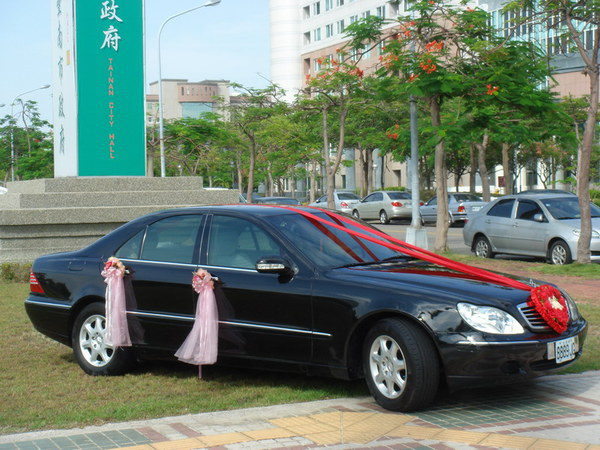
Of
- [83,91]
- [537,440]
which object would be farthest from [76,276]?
[83,91]

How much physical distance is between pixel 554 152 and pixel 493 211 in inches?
1353

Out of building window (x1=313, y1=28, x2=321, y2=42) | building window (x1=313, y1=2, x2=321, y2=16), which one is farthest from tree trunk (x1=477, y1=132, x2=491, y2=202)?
building window (x1=313, y1=2, x2=321, y2=16)

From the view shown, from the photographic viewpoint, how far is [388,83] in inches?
786

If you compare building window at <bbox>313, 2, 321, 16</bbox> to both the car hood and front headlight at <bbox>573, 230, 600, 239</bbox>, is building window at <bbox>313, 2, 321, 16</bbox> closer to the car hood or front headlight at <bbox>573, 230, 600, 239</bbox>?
front headlight at <bbox>573, 230, 600, 239</bbox>

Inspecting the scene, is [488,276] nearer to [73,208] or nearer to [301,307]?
[301,307]

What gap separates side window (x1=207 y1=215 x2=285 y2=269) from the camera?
23.5 feet

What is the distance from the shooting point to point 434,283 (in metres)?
6.46

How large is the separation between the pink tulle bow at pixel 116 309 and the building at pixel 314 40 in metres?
73.3

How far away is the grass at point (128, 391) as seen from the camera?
6422 mm

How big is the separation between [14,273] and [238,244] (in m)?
9.58

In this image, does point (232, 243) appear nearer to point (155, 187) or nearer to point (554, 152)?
point (155, 187)

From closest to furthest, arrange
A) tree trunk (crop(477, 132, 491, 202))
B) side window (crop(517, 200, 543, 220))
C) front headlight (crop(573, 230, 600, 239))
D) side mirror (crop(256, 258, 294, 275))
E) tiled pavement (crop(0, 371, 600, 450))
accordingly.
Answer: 1. tiled pavement (crop(0, 371, 600, 450))
2. side mirror (crop(256, 258, 294, 275))
3. front headlight (crop(573, 230, 600, 239))
4. side window (crop(517, 200, 543, 220))
5. tree trunk (crop(477, 132, 491, 202))

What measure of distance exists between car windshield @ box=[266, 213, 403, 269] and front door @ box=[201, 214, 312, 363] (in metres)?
0.15

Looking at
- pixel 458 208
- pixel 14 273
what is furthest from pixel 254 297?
pixel 458 208
